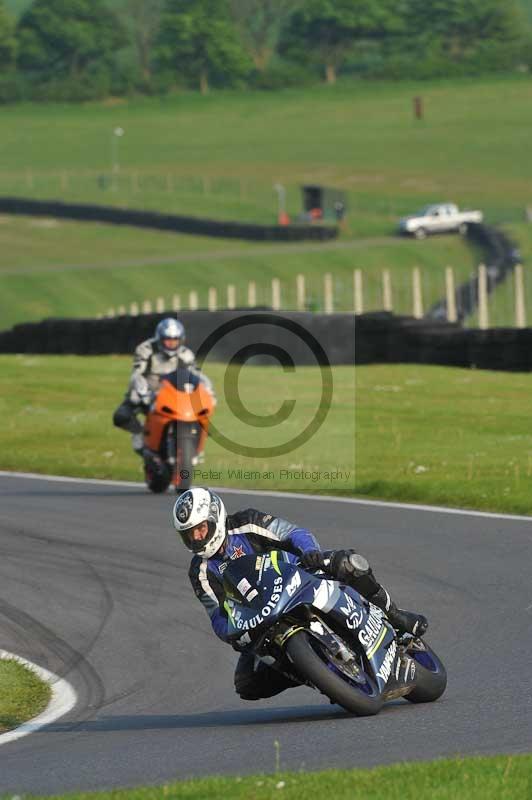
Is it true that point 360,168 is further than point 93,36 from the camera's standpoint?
No

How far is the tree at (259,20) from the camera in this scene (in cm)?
15550

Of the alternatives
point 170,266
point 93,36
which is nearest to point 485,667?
point 170,266

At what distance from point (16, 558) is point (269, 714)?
5.09m

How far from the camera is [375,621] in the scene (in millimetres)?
7969

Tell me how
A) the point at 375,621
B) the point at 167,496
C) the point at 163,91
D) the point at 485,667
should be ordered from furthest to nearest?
the point at 163,91, the point at 167,496, the point at 485,667, the point at 375,621

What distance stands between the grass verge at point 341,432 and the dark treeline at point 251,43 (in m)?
107

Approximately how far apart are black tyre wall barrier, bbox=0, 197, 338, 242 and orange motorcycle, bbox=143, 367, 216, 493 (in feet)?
158

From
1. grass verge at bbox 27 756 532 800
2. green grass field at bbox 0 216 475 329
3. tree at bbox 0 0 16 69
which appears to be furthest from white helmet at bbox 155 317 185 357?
tree at bbox 0 0 16 69

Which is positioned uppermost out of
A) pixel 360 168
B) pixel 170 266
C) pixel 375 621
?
pixel 360 168

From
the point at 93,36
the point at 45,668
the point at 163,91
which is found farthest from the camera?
the point at 93,36

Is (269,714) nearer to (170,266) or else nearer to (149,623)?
(149,623)

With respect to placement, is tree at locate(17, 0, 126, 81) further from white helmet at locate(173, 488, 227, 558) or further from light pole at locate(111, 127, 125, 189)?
white helmet at locate(173, 488, 227, 558)

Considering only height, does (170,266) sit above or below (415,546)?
above

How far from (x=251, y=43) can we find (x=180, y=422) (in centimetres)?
14484
